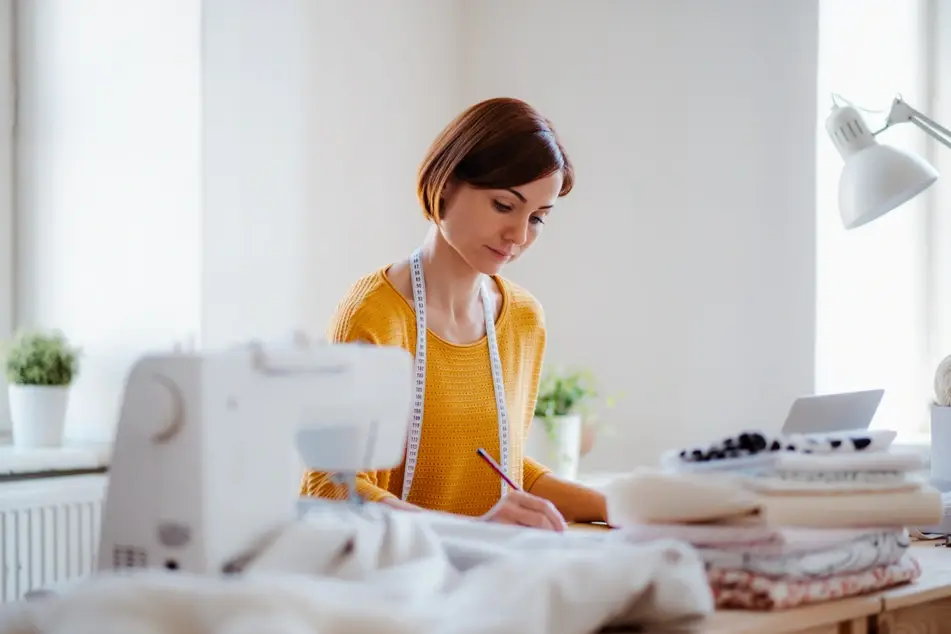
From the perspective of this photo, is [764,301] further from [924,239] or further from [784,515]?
[784,515]

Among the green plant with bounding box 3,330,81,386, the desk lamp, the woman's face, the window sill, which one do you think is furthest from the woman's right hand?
the green plant with bounding box 3,330,81,386

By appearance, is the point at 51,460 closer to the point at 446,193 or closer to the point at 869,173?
the point at 446,193

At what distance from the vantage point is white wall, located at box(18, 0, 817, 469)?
10.4 ft

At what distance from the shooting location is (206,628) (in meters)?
0.91

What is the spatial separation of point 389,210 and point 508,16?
30.9 inches

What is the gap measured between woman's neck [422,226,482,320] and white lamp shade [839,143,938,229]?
0.85 m

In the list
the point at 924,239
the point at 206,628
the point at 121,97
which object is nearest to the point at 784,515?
the point at 206,628

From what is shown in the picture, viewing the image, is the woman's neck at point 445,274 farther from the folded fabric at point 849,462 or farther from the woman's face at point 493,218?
the folded fabric at point 849,462

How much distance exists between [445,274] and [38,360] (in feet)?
4.81

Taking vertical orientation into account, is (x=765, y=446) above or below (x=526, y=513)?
above

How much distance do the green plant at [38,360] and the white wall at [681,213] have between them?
4.83 ft

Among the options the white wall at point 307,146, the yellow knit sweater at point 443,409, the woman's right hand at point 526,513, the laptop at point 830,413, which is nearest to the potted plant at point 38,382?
the white wall at point 307,146

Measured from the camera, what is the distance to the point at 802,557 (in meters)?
1.29

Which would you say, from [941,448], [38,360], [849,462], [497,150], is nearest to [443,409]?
[497,150]
